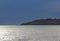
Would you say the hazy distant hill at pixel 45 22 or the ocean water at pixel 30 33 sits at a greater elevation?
the hazy distant hill at pixel 45 22

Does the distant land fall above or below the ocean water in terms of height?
above

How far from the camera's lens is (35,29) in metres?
1.12

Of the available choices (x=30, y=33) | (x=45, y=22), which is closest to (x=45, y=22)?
(x=45, y=22)

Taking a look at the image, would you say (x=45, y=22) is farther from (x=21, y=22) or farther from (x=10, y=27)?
(x=10, y=27)

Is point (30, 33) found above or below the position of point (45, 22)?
below

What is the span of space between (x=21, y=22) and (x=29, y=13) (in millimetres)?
113

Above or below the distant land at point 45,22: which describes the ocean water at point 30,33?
below

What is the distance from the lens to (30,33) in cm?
111

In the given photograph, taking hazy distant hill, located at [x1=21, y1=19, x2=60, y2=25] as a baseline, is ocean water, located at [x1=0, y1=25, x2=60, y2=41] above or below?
below

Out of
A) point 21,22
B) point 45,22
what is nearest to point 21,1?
point 21,22

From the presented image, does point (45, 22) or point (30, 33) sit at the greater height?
point (45, 22)

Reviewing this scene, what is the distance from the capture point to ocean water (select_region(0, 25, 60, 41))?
1.09 meters

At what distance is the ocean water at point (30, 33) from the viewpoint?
1092 millimetres

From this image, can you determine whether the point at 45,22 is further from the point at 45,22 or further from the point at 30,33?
the point at 30,33
